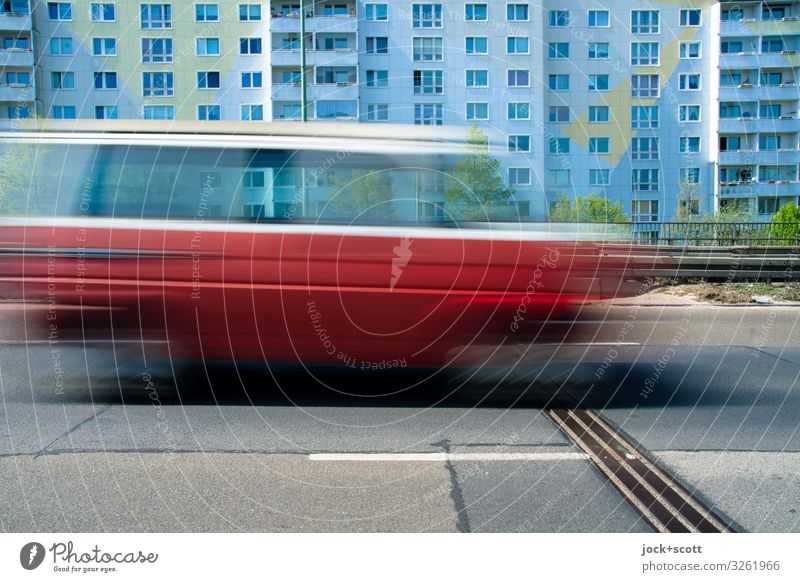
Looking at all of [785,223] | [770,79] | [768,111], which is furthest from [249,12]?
[785,223]

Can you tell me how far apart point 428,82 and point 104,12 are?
1.61 m

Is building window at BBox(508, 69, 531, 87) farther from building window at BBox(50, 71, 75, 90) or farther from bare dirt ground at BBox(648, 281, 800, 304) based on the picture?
bare dirt ground at BBox(648, 281, 800, 304)

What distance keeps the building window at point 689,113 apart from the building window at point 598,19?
728 mm

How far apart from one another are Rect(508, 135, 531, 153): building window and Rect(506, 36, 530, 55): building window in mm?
465

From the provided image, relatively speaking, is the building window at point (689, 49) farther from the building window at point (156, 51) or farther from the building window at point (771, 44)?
the building window at point (156, 51)

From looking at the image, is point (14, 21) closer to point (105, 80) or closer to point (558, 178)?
point (105, 80)

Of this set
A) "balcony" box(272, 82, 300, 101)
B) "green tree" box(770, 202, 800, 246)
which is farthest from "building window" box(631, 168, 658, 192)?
"green tree" box(770, 202, 800, 246)

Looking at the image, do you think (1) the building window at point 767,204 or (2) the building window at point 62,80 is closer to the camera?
(2) the building window at point 62,80

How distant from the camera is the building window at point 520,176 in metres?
4.28

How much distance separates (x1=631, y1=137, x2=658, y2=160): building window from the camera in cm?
412

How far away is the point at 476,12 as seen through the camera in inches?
159

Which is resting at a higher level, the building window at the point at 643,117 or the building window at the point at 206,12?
the building window at the point at 206,12

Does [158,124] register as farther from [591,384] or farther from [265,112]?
[591,384]

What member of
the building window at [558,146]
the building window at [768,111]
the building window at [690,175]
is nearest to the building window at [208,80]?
the building window at [558,146]
